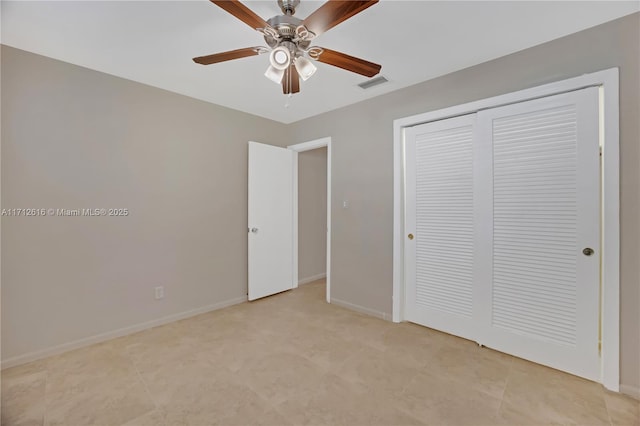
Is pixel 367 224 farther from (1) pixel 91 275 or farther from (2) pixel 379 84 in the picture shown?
(1) pixel 91 275

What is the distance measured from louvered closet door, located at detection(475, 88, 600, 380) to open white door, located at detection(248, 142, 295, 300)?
2540 mm

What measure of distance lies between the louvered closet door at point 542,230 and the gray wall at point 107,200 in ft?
9.56

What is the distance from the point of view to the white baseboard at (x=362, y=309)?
3145 mm

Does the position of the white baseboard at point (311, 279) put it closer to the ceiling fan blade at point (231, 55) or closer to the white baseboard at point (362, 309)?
the white baseboard at point (362, 309)

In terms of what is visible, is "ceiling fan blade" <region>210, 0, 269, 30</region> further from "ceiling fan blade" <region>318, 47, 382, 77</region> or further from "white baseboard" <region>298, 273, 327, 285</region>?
"white baseboard" <region>298, 273, 327, 285</region>

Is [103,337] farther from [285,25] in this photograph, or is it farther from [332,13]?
[332,13]

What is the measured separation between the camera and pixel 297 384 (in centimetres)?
202

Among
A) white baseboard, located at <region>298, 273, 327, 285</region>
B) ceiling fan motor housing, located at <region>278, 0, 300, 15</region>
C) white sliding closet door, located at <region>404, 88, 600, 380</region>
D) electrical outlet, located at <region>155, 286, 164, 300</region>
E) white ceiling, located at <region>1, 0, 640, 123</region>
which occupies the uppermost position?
white ceiling, located at <region>1, 0, 640, 123</region>

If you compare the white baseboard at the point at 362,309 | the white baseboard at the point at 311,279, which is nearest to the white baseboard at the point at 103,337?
the white baseboard at the point at 311,279

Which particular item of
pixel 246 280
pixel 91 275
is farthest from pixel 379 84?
pixel 91 275

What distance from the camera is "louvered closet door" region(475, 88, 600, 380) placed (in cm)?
203

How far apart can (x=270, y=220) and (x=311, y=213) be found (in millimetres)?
911

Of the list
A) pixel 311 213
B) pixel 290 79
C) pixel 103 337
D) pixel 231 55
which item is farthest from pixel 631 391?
pixel 103 337

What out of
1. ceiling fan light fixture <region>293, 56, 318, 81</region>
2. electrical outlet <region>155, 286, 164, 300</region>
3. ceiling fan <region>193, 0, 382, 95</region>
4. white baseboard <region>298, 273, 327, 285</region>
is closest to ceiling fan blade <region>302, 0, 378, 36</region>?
ceiling fan <region>193, 0, 382, 95</region>
